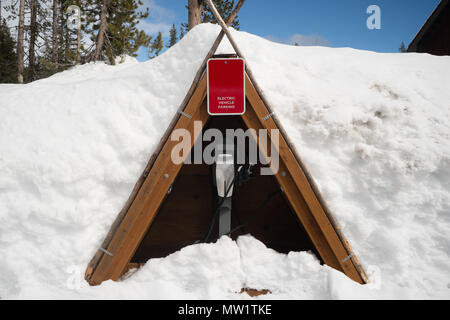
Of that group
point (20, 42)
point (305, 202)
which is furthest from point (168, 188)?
point (20, 42)

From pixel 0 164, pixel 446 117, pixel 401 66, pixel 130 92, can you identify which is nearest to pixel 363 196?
pixel 446 117

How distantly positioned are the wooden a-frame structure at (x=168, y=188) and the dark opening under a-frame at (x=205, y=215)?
64 cm

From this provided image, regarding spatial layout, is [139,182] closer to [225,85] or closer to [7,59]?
[225,85]

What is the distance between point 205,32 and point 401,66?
2.53 meters

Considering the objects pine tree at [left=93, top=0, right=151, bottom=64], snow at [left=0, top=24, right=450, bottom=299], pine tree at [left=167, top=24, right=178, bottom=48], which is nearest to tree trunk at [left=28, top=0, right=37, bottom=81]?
pine tree at [left=93, top=0, right=151, bottom=64]

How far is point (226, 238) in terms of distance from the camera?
7.84ft

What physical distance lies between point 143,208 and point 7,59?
21.8 metres

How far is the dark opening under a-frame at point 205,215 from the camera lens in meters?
2.86

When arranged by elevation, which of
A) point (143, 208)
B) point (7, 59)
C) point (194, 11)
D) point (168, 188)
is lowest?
point (7, 59)

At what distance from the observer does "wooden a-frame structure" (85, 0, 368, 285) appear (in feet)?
6.94

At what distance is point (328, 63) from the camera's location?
10.3 feet

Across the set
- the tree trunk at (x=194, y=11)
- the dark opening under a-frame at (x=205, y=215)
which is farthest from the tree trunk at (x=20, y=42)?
Answer: the dark opening under a-frame at (x=205, y=215)

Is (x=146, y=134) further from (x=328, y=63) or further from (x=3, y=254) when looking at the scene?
(x=328, y=63)

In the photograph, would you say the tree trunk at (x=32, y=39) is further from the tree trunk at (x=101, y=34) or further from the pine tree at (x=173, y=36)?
the pine tree at (x=173, y=36)
